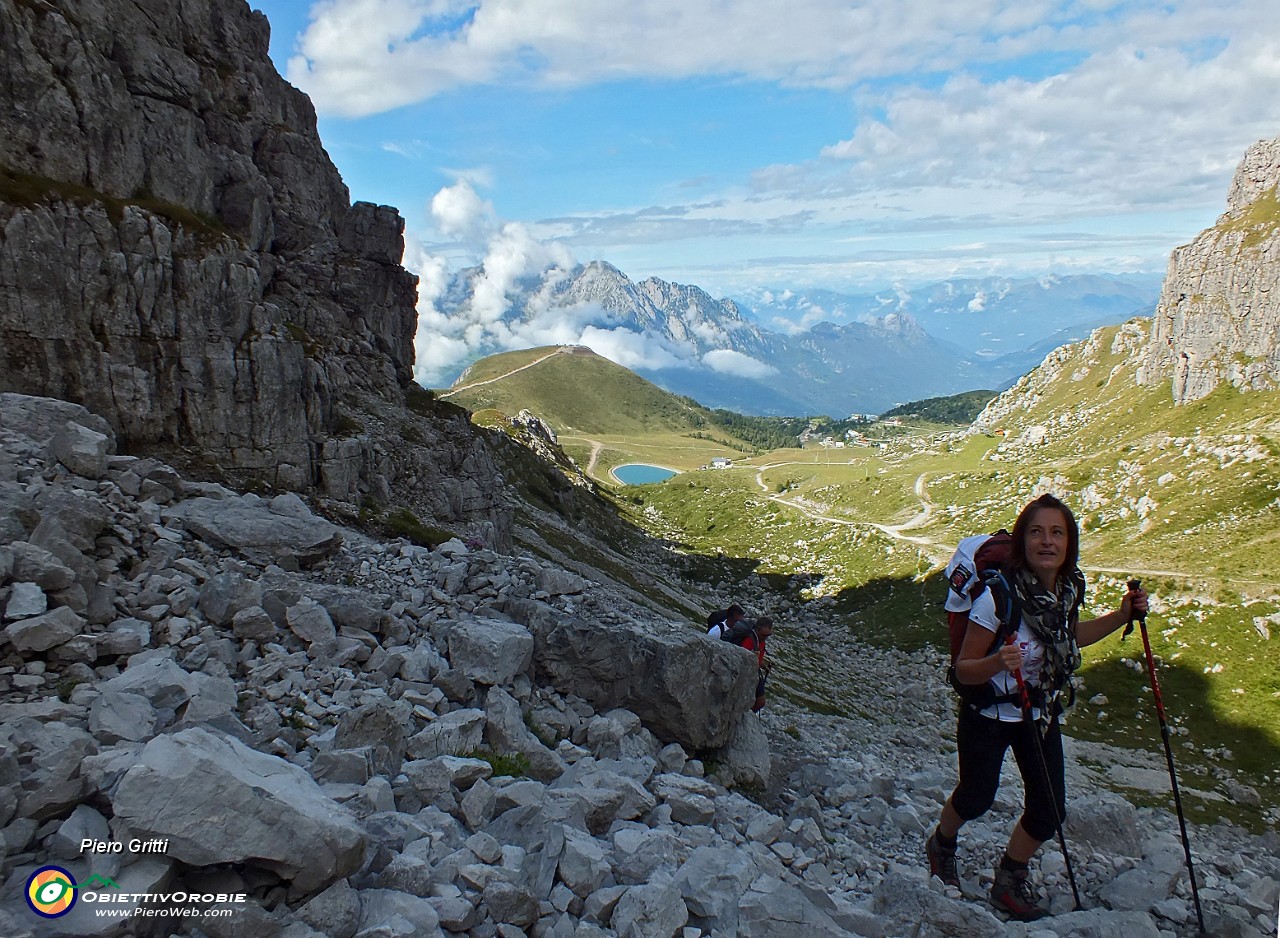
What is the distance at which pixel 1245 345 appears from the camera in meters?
121

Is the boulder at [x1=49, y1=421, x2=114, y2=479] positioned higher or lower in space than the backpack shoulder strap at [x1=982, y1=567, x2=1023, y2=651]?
higher

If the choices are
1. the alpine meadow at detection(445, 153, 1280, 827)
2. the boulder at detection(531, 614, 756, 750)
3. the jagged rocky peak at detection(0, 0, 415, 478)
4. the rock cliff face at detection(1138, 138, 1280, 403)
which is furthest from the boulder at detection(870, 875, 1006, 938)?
the rock cliff face at detection(1138, 138, 1280, 403)

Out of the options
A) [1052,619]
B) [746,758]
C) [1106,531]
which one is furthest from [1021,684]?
[1106,531]

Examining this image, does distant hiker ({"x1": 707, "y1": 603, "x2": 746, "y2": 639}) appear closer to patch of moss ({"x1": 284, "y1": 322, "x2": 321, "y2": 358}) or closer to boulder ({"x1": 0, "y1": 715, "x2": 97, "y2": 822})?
boulder ({"x1": 0, "y1": 715, "x2": 97, "y2": 822})

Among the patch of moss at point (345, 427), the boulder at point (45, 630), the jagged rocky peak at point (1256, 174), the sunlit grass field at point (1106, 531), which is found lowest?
the sunlit grass field at point (1106, 531)

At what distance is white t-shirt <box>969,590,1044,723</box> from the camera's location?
8430 mm

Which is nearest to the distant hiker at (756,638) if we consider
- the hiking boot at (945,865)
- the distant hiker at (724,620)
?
Answer: the distant hiker at (724,620)

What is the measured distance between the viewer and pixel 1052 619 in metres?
8.61

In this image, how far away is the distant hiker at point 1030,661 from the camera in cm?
841

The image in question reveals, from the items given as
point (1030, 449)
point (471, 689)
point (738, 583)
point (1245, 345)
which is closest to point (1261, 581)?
point (738, 583)

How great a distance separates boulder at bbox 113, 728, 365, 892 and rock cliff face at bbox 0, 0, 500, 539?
74.0ft

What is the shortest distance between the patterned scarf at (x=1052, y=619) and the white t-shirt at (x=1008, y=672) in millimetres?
81

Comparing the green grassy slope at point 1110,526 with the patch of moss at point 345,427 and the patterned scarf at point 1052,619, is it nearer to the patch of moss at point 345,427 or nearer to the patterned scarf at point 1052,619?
the patterned scarf at point 1052,619

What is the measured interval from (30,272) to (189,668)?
20.2 m
